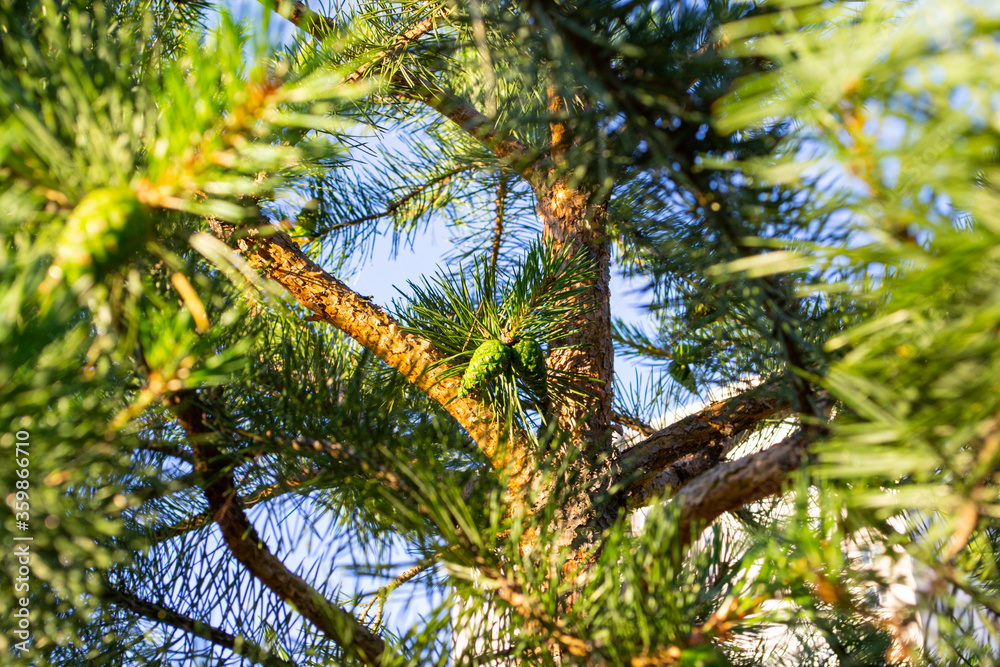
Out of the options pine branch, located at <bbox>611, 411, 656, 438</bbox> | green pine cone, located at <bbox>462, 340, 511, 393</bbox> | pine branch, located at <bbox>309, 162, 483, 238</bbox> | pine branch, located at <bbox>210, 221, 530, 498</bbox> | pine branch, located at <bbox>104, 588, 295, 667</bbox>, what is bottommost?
pine branch, located at <bbox>104, 588, 295, 667</bbox>

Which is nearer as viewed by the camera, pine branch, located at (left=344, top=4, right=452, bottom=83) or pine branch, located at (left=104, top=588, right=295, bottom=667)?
pine branch, located at (left=104, top=588, right=295, bottom=667)

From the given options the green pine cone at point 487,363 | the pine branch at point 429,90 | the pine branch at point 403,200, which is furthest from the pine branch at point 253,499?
the pine branch at point 403,200

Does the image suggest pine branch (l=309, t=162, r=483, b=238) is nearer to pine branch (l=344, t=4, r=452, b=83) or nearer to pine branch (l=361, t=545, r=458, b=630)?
pine branch (l=344, t=4, r=452, b=83)

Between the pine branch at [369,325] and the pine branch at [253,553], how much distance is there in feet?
0.58

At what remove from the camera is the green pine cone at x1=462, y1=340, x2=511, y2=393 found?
49 cm

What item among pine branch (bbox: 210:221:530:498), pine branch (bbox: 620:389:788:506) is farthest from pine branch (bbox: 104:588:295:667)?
pine branch (bbox: 620:389:788:506)

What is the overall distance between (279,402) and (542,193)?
0.44m

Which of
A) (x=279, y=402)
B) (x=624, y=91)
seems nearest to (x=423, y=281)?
(x=279, y=402)

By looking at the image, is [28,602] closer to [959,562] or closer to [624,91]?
[624,91]

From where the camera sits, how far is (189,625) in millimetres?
413

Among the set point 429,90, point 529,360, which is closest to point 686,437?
point 529,360

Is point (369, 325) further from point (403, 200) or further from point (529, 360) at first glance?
point (403, 200)

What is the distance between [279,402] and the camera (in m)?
0.40

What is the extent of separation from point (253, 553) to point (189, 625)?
83mm
